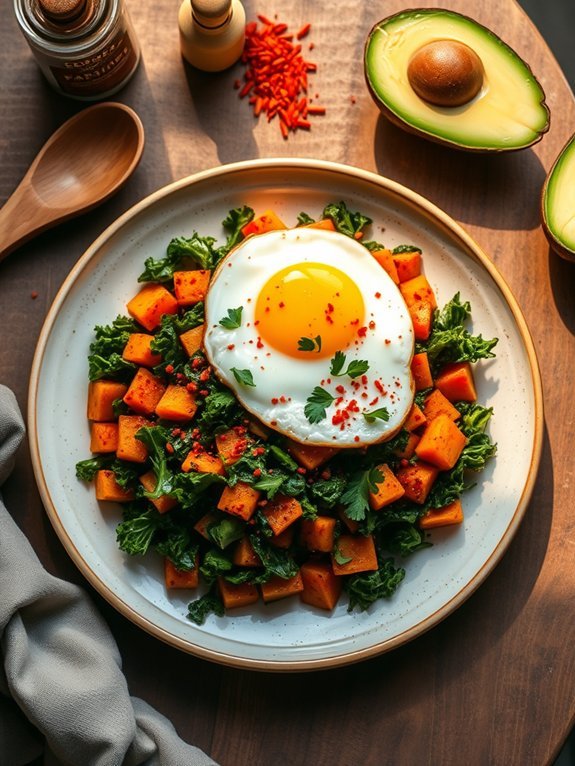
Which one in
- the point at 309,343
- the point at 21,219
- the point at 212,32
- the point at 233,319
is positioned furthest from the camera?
the point at 21,219

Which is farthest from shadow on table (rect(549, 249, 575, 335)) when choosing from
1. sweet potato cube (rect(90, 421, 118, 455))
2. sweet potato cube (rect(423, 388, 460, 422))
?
sweet potato cube (rect(90, 421, 118, 455))

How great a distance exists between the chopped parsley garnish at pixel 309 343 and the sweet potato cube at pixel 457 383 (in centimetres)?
60

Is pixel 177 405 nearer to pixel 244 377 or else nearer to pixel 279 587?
pixel 244 377

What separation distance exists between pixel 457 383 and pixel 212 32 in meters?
1.75

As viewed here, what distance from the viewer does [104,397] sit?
11.5 ft

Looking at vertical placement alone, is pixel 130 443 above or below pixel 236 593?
above

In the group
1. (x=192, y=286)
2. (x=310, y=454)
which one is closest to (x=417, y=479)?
(x=310, y=454)

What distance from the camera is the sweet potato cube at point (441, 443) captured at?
3.37 meters

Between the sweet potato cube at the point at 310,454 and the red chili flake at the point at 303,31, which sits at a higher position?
the red chili flake at the point at 303,31

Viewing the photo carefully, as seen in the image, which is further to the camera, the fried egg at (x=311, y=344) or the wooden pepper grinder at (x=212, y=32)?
the wooden pepper grinder at (x=212, y=32)

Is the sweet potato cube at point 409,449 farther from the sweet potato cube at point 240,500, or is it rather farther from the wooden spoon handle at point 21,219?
the wooden spoon handle at point 21,219

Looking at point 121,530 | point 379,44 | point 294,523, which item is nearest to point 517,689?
point 294,523

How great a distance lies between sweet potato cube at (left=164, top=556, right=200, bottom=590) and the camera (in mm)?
3424

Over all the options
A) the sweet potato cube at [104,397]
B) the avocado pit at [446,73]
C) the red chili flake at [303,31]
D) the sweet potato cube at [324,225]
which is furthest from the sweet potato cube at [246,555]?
the red chili flake at [303,31]
